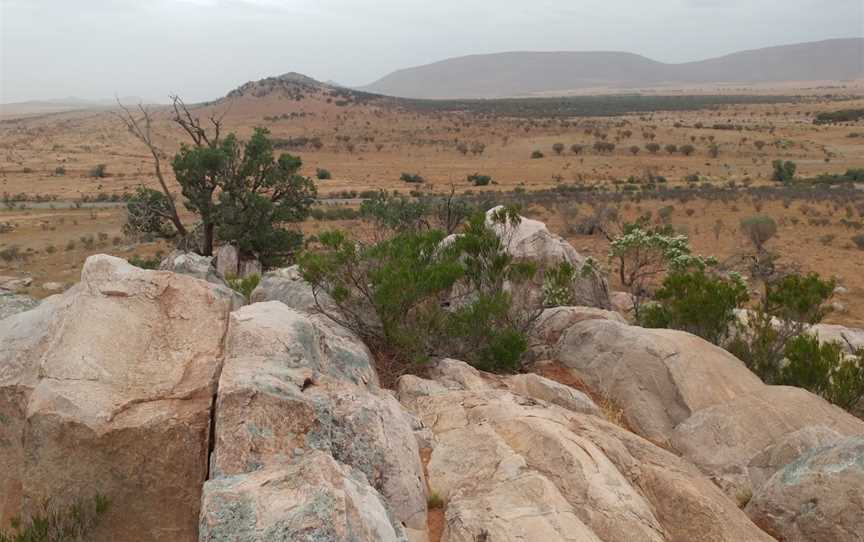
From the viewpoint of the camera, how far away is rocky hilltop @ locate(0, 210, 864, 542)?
3.99m

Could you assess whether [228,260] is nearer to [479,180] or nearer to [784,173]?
[479,180]

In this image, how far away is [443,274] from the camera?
793cm

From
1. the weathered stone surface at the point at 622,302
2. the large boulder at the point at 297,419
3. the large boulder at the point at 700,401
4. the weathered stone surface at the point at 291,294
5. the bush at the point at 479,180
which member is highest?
the large boulder at the point at 297,419

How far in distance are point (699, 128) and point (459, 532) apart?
207 feet

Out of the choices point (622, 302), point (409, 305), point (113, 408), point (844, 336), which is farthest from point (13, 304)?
point (844, 336)

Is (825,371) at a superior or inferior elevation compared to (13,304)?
inferior

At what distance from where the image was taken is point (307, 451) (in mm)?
4168

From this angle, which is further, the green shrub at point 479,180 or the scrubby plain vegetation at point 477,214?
the green shrub at point 479,180

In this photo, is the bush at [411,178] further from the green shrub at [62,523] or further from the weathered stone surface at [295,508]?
the weathered stone surface at [295,508]

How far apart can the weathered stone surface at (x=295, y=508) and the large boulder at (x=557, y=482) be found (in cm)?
89

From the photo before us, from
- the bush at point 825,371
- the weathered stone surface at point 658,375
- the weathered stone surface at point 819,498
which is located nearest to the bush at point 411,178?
the weathered stone surface at point 658,375

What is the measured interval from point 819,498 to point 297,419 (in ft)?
13.5

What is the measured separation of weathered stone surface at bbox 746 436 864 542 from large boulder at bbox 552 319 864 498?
476 millimetres

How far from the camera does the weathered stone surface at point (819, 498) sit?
4.92 metres
